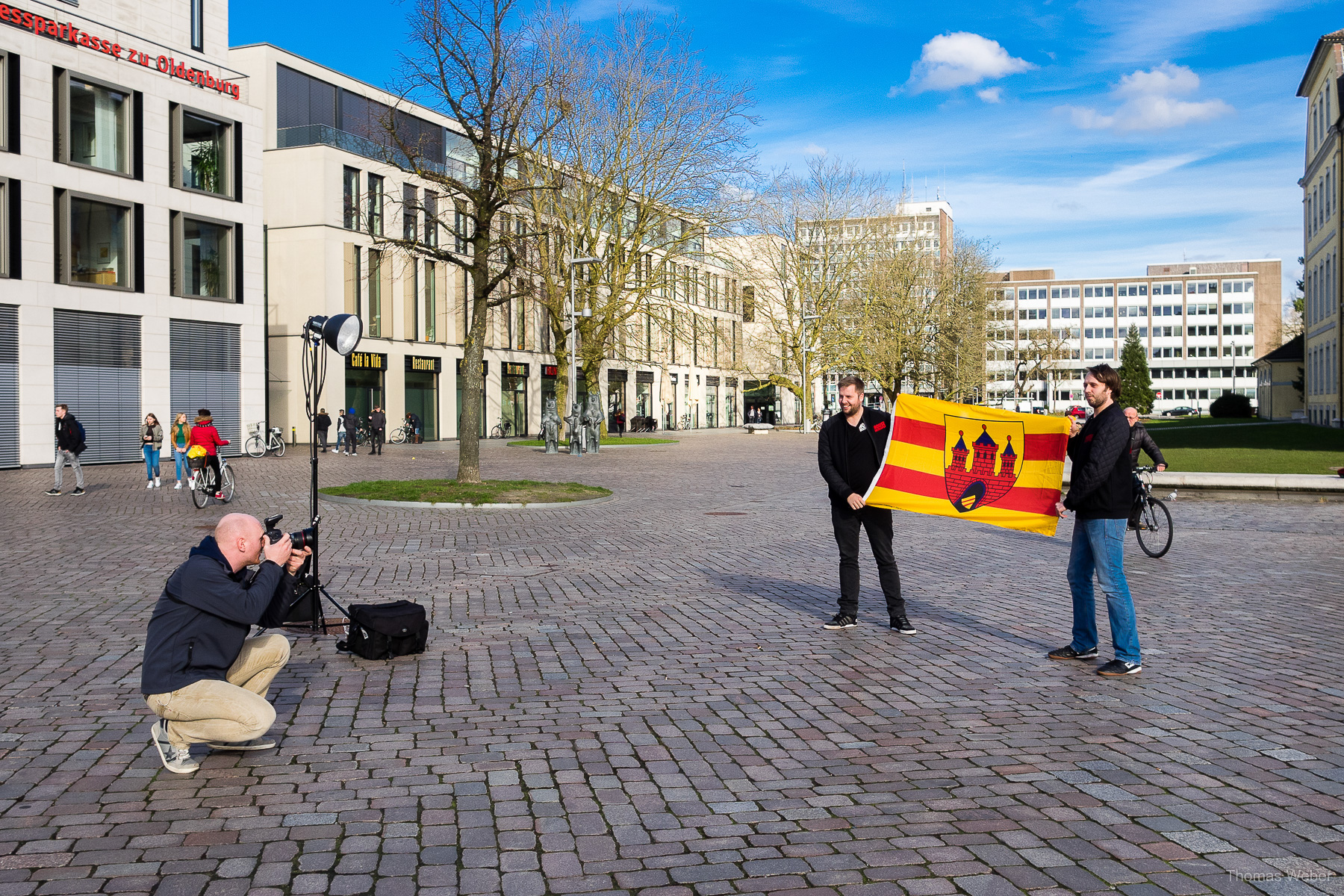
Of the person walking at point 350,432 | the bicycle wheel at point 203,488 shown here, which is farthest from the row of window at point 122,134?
the bicycle wheel at point 203,488

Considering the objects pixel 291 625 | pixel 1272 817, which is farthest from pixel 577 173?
pixel 1272 817

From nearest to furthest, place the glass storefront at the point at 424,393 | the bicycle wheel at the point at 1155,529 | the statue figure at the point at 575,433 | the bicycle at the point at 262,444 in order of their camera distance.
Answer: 1. the bicycle wheel at the point at 1155,529
2. the bicycle at the point at 262,444
3. the statue figure at the point at 575,433
4. the glass storefront at the point at 424,393

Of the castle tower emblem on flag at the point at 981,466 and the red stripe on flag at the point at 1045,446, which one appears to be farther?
the castle tower emblem on flag at the point at 981,466

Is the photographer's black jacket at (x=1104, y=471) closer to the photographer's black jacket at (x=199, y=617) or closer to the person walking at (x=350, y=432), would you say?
the photographer's black jacket at (x=199, y=617)

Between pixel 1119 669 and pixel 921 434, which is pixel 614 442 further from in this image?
pixel 1119 669

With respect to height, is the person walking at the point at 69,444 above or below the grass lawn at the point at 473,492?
above

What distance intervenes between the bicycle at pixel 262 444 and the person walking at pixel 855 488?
102ft

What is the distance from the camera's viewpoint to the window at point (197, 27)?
3500 cm

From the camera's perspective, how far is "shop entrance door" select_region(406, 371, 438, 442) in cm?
5109

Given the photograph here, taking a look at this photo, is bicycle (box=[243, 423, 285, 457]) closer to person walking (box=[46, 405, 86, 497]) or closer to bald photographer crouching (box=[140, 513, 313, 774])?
person walking (box=[46, 405, 86, 497])

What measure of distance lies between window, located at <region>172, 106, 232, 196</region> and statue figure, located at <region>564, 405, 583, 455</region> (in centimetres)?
1355

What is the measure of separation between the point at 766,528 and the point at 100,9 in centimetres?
2746

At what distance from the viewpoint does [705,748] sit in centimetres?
543

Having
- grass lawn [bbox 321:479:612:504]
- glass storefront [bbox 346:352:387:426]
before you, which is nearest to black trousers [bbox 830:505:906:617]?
grass lawn [bbox 321:479:612:504]
